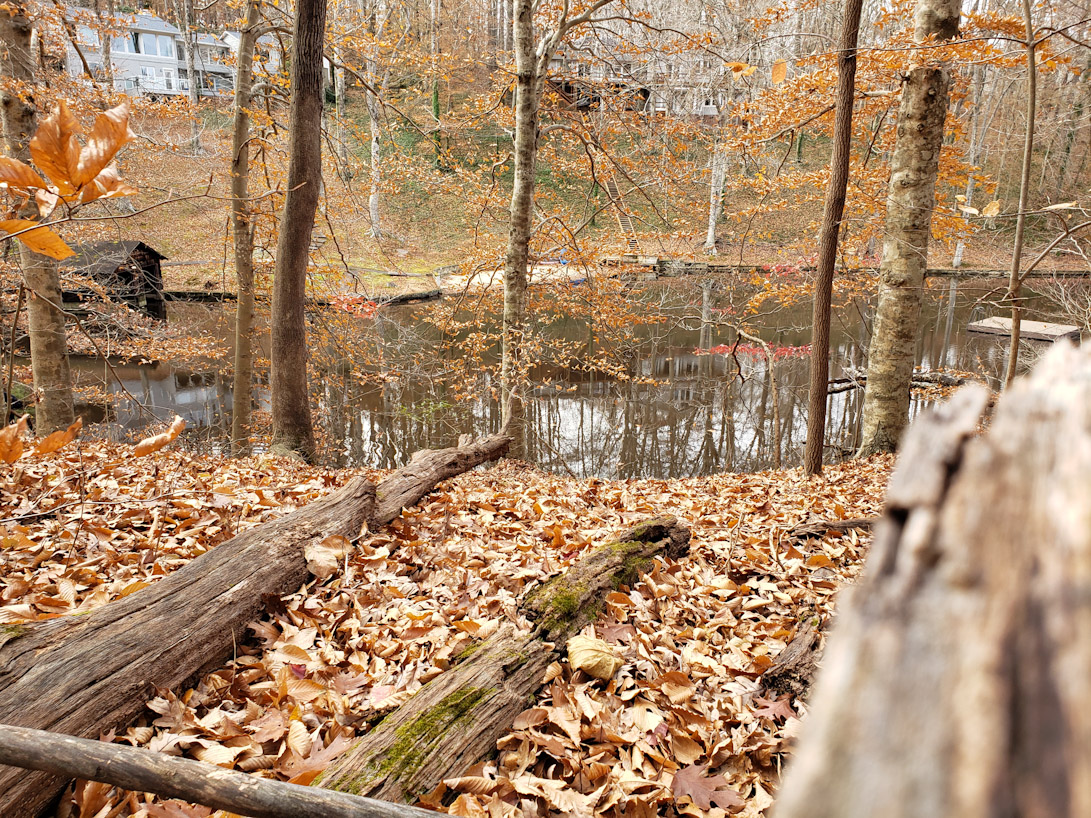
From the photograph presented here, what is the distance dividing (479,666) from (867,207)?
9.03 metres

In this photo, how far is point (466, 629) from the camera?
2.80m

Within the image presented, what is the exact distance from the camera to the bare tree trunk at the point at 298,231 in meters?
5.50

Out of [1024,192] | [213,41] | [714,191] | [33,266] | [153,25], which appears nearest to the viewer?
[1024,192]

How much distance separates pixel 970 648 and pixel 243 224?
34.4 feet

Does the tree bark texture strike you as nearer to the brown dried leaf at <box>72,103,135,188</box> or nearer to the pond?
the pond

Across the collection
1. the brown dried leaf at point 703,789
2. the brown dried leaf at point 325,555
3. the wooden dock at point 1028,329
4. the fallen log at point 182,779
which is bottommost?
the brown dried leaf at point 703,789

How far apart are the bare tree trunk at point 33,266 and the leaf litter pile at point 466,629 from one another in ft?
11.0

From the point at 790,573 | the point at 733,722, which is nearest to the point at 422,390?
the point at 790,573

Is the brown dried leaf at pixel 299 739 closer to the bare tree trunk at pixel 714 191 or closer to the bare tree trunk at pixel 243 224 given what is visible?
the bare tree trunk at pixel 243 224

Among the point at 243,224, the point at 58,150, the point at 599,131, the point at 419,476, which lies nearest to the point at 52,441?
the point at 58,150

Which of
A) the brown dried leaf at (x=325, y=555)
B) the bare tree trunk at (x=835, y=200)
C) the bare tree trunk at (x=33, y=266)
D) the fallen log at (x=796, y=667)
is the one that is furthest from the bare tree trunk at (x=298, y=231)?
the fallen log at (x=796, y=667)

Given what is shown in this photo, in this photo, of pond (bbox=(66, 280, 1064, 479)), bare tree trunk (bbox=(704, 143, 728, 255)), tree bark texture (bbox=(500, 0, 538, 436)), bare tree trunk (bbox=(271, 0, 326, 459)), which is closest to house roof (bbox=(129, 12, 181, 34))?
pond (bbox=(66, 280, 1064, 479))

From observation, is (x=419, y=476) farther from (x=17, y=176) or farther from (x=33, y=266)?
(x=33, y=266)

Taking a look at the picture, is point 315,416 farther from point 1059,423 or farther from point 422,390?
point 1059,423
